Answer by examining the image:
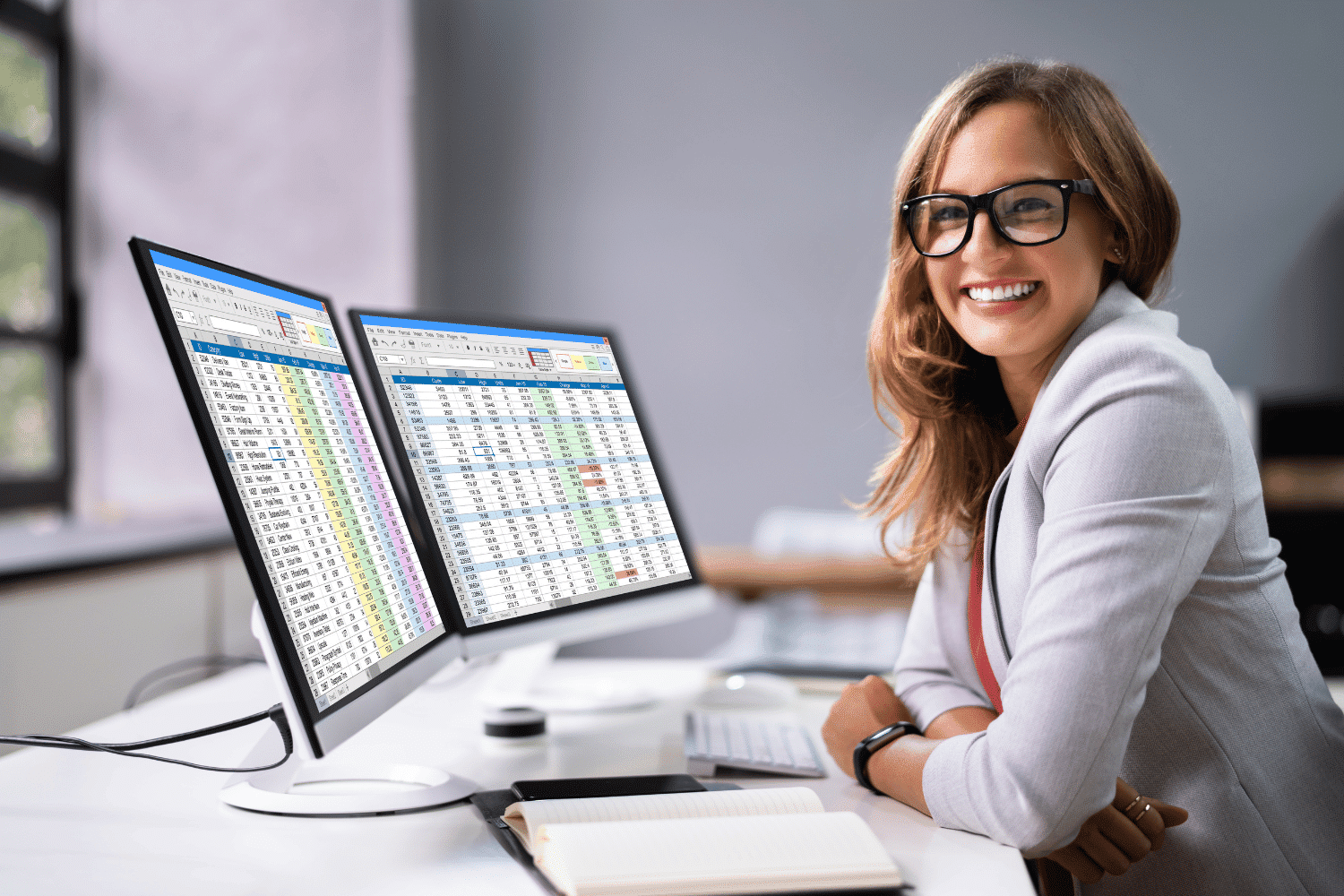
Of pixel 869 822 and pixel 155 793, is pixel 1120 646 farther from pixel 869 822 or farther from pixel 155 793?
pixel 155 793

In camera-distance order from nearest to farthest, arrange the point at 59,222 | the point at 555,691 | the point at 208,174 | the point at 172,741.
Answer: the point at 172,741 < the point at 555,691 < the point at 59,222 < the point at 208,174

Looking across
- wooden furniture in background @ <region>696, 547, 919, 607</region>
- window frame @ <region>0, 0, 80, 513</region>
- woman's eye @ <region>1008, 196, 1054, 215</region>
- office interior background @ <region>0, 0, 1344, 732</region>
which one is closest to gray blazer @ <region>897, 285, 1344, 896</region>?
woman's eye @ <region>1008, 196, 1054, 215</region>

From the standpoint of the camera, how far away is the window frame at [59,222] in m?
2.64

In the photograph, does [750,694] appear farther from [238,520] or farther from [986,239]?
[238,520]

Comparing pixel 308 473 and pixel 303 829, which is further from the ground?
pixel 308 473

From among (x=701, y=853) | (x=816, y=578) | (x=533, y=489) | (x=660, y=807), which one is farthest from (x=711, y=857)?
(x=816, y=578)

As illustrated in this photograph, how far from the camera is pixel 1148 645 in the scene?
0.78 m

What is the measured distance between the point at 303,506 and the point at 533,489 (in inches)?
14.4

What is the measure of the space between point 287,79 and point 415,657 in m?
2.64

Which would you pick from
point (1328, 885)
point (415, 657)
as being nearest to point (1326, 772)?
point (1328, 885)

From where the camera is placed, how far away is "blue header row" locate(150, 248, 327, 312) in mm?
743

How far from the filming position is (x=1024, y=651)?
0.81 meters

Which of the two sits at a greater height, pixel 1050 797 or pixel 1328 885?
pixel 1050 797

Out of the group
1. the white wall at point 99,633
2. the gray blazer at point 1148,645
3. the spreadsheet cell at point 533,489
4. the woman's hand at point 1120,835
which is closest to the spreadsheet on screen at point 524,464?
the spreadsheet cell at point 533,489
